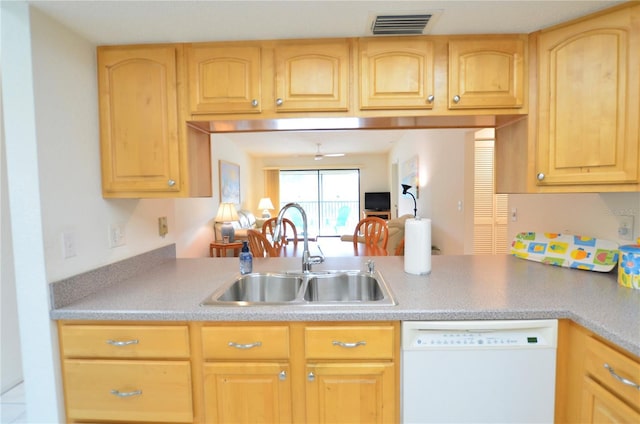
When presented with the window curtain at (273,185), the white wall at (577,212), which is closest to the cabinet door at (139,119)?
the white wall at (577,212)

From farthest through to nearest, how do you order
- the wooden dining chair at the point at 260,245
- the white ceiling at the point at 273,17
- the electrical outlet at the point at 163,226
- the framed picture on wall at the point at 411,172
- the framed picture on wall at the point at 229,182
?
1. the framed picture on wall at the point at 229,182
2. the framed picture on wall at the point at 411,172
3. the wooden dining chair at the point at 260,245
4. the electrical outlet at the point at 163,226
5. the white ceiling at the point at 273,17

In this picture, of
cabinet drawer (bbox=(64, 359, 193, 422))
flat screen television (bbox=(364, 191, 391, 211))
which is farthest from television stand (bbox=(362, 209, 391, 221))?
cabinet drawer (bbox=(64, 359, 193, 422))

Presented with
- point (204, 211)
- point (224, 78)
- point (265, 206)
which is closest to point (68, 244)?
point (224, 78)

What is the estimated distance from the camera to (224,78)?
1389 mm

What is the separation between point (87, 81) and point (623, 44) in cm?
236

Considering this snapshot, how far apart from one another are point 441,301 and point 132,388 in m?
1.28

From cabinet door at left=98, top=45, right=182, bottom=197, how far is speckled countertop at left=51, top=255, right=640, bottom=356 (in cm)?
50

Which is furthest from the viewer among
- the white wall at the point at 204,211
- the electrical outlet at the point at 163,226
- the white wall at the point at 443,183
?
the white wall at the point at 204,211

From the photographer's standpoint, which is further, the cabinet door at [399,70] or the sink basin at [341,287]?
the sink basin at [341,287]

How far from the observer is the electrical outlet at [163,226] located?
1840 millimetres

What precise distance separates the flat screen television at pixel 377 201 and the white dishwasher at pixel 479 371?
22.4ft

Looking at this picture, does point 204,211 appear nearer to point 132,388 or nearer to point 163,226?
point 163,226

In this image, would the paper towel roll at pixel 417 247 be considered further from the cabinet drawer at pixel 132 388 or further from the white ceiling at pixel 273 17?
the cabinet drawer at pixel 132 388

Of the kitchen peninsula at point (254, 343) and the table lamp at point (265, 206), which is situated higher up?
the table lamp at point (265, 206)
